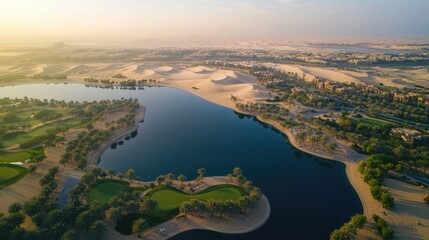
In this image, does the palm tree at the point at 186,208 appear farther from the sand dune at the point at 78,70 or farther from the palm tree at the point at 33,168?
the sand dune at the point at 78,70

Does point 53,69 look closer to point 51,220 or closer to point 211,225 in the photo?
point 51,220

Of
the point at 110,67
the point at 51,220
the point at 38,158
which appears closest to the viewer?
the point at 51,220

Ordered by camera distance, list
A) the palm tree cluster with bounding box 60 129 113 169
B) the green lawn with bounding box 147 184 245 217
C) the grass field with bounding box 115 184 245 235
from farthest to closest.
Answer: the palm tree cluster with bounding box 60 129 113 169
the green lawn with bounding box 147 184 245 217
the grass field with bounding box 115 184 245 235

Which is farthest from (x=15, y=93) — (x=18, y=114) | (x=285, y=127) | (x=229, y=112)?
(x=285, y=127)

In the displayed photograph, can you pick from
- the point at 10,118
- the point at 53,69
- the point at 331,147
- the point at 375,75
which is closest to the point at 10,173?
the point at 10,118

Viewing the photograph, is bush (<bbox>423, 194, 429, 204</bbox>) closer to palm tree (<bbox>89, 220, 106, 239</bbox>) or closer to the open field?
the open field

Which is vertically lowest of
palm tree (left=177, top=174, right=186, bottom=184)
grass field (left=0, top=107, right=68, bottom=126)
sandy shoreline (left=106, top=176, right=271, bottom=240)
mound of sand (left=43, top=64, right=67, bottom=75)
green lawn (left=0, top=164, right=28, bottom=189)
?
sandy shoreline (left=106, top=176, right=271, bottom=240)

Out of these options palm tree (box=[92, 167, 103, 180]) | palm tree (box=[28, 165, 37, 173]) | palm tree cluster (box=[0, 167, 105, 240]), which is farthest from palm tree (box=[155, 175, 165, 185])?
palm tree (box=[28, 165, 37, 173])
